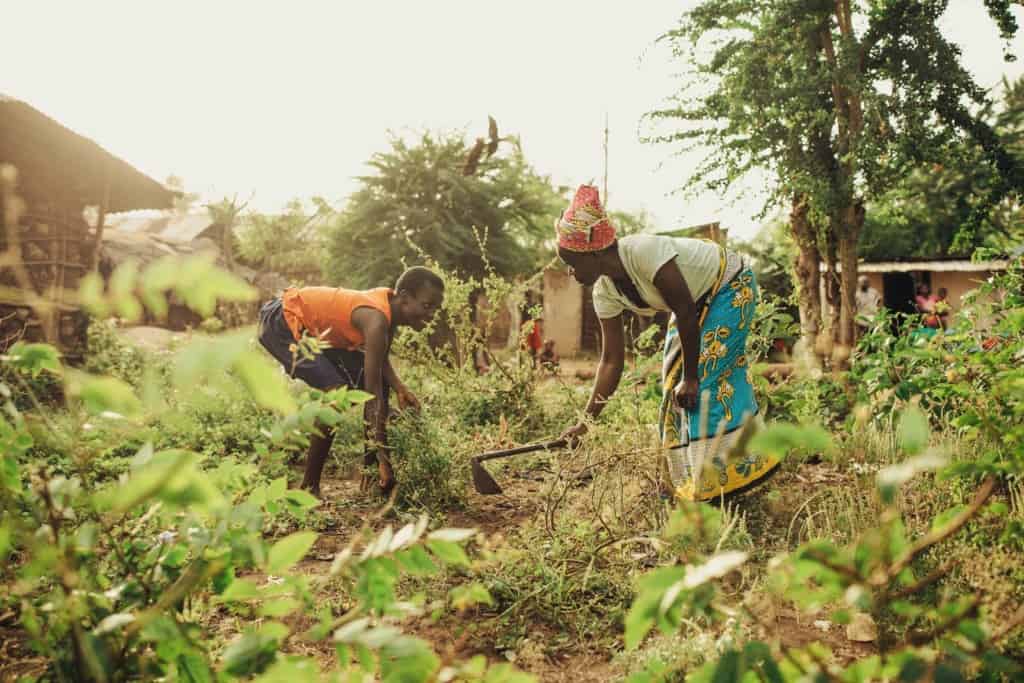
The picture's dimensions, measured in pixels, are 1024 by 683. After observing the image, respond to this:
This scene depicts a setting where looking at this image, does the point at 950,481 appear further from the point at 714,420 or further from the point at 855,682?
the point at 855,682

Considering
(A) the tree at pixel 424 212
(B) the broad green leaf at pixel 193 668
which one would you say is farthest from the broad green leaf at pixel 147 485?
(A) the tree at pixel 424 212

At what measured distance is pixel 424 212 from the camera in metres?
12.9

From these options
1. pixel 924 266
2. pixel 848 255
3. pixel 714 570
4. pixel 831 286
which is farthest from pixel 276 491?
pixel 924 266

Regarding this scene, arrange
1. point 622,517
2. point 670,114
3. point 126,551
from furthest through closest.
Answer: point 670,114, point 622,517, point 126,551

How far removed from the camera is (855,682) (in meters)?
0.76

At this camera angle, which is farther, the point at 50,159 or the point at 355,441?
the point at 50,159

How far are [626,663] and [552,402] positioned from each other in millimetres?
4049

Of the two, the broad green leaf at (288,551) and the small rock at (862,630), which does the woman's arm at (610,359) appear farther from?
the broad green leaf at (288,551)

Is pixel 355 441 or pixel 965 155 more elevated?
pixel 965 155

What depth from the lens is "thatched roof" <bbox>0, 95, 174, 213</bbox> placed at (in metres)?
7.29

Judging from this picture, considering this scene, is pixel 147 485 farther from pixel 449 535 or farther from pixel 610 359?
pixel 610 359

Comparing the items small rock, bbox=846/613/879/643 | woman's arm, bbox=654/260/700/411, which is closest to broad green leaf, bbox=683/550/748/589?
small rock, bbox=846/613/879/643

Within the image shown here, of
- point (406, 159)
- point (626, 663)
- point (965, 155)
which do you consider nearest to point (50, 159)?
point (406, 159)

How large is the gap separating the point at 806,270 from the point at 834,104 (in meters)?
1.70
